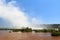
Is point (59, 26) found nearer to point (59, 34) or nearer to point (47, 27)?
point (47, 27)

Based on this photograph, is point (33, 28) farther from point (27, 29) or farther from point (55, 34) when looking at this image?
point (55, 34)

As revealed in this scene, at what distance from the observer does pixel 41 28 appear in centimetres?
2702

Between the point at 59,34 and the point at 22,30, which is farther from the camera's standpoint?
the point at 22,30

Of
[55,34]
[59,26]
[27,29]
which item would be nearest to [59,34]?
[55,34]

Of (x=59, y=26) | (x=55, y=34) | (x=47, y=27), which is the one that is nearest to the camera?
(x=55, y=34)

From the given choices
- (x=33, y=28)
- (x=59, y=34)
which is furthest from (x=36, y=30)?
(x=59, y=34)

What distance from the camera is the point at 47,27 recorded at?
91.0 feet

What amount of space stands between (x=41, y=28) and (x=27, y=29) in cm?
207

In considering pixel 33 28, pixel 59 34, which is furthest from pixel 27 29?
pixel 59 34

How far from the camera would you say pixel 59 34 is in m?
19.8

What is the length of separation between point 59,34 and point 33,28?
27.6 ft

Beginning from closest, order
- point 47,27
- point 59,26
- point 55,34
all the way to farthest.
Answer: point 55,34, point 59,26, point 47,27

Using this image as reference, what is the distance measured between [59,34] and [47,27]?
8.00 m

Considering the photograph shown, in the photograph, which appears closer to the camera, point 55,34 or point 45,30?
point 55,34
